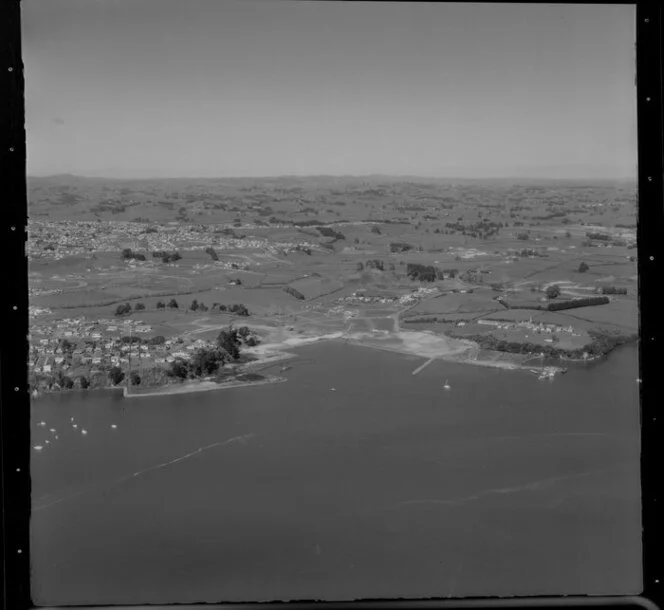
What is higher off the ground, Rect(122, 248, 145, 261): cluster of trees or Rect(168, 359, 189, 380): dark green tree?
Rect(122, 248, 145, 261): cluster of trees

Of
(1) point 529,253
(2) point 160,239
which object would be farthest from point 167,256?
(1) point 529,253

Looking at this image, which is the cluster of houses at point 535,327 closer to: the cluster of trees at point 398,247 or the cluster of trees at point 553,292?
the cluster of trees at point 553,292

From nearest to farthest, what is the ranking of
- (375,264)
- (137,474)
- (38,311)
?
(38,311)
(137,474)
(375,264)

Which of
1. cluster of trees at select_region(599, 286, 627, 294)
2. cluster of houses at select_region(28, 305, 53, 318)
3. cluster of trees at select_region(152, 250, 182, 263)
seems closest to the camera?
cluster of houses at select_region(28, 305, 53, 318)

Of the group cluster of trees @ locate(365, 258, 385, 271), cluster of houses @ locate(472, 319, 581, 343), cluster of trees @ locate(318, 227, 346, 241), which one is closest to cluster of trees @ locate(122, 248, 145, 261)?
cluster of trees @ locate(318, 227, 346, 241)

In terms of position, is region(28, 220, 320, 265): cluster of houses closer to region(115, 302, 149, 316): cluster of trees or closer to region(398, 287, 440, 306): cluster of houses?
region(115, 302, 149, 316): cluster of trees

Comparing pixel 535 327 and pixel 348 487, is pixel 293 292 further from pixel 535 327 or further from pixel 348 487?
pixel 535 327
